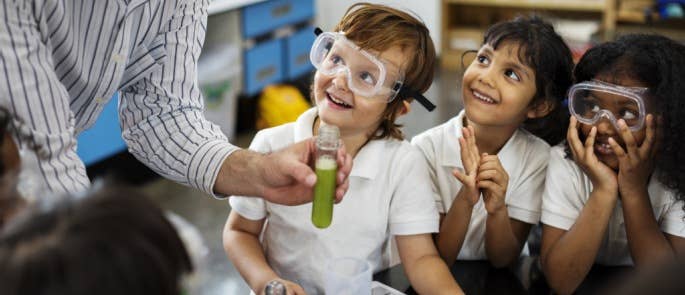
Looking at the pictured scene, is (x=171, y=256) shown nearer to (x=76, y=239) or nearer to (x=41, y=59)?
(x=76, y=239)

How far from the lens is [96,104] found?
1.40 meters

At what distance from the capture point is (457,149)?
174 centimetres

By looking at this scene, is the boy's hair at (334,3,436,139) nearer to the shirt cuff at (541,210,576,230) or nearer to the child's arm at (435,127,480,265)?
the child's arm at (435,127,480,265)

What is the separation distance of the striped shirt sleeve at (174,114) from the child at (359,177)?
18 cm

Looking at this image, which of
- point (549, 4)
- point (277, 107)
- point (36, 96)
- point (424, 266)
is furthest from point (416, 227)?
point (549, 4)

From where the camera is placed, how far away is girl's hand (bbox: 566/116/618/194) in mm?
1542

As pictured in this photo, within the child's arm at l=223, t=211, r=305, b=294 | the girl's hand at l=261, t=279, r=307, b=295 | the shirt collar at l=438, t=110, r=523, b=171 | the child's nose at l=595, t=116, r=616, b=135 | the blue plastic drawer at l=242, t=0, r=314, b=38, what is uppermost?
the child's nose at l=595, t=116, r=616, b=135

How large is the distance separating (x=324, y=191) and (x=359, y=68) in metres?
0.40

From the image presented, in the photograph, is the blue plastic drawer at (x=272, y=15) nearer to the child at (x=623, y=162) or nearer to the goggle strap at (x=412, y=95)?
the goggle strap at (x=412, y=95)

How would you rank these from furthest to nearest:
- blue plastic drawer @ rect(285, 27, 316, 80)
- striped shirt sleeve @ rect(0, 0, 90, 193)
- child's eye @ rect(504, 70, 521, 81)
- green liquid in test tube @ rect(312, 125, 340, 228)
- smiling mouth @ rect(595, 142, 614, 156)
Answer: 1. blue plastic drawer @ rect(285, 27, 316, 80)
2. child's eye @ rect(504, 70, 521, 81)
3. smiling mouth @ rect(595, 142, 614, 156)
4. green liquid in test tube @ rect(312, 125, 340, 228)
5. striped shirt sleeve @ rect(0, 0, 90, 193)

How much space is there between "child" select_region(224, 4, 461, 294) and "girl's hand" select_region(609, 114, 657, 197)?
0.39 metres

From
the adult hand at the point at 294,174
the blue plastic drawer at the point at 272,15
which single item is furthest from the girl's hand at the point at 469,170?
the blue plastic drawer at the point at 272,15

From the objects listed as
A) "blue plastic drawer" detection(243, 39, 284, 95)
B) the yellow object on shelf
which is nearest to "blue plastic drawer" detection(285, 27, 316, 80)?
"blue plastic drawer" detection(243, 39, 284, 95)

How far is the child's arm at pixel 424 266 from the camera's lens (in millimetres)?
1423
